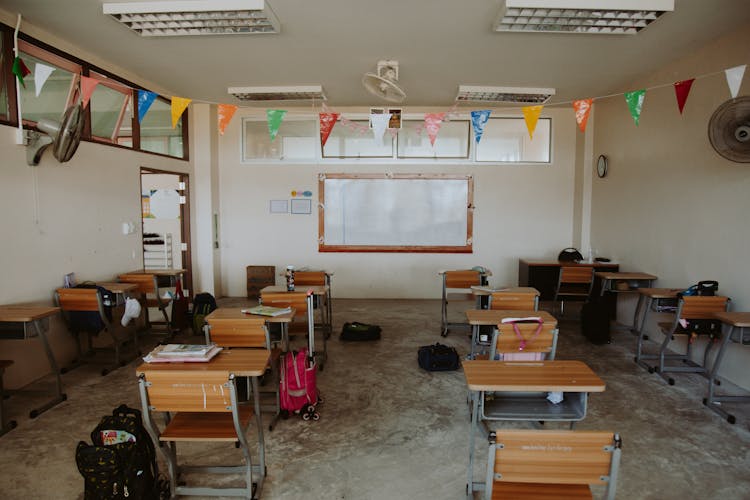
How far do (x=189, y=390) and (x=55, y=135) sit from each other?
302 cm

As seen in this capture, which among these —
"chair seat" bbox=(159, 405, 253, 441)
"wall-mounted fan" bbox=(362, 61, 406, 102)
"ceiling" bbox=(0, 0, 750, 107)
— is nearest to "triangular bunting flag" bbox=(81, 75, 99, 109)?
"ceiling" bbox=(0, 0, 750, 107)

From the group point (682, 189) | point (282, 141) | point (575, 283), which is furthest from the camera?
point (282, 141)

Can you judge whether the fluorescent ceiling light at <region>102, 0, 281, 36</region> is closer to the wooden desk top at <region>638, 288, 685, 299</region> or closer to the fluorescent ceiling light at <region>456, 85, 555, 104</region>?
the fluorescent ceiling light at <region>456, 85, 555, 104</region>

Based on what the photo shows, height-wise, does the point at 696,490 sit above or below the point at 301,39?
below

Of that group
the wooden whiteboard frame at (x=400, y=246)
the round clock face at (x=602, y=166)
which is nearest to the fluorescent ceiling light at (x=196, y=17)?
the wooden whiteboard frame at (x=400, y=246)

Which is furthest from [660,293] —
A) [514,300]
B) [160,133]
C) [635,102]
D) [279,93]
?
[160,133]

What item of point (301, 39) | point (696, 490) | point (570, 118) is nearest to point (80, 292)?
point (301, 39)

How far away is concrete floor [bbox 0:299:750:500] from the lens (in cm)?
229

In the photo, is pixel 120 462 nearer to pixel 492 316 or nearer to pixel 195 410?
pixel 195 410

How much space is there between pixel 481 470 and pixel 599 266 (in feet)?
13.5

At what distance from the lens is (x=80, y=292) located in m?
3.78

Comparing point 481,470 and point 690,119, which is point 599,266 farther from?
point 481,470

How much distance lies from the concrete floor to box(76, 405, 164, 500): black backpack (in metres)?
0.41

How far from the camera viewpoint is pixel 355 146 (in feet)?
22.8
